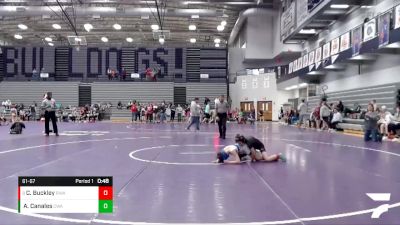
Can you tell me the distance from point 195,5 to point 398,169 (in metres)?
31.5

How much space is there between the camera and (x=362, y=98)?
21.5 m

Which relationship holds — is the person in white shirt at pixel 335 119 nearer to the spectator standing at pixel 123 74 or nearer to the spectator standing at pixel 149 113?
the spectator standing at pixel 149 113

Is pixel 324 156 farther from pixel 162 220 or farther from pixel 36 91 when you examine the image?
pixel 36 91

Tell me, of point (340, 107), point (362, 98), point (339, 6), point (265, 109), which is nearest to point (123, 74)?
point (265, 109)

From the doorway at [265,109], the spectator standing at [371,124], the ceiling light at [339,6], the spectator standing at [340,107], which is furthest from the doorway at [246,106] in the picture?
the spectator standing at [371,124]

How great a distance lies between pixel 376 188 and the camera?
571 centimetres

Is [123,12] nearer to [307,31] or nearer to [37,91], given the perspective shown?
[37,91]

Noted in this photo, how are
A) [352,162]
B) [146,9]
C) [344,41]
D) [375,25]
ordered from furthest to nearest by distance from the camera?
[146,9]
[344,41]
[375,25]
[352,162]

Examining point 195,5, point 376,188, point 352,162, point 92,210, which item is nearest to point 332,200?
point 376,188
